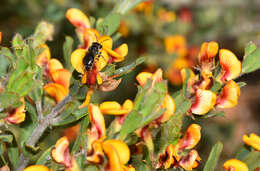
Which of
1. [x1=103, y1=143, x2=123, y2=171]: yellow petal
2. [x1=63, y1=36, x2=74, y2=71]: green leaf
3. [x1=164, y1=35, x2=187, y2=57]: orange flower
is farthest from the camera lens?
[x1=164, y1=35, x2=187, y2=57]: orange flower

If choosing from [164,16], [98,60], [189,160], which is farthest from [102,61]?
[164,16]

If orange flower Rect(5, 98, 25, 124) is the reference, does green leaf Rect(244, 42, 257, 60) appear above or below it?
below

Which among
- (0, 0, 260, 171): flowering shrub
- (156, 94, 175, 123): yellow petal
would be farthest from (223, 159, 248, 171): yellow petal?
(156, 94, 175, 123): yellow petal

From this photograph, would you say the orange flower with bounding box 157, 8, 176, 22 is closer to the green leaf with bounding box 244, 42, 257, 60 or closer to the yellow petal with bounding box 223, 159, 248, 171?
the green leaf with bounding box 244, 42, 257, 60

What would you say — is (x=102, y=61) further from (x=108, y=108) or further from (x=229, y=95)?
(x=229, y=95)

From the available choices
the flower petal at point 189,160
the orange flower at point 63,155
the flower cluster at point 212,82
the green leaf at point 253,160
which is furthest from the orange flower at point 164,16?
the orange flower at point 63,155

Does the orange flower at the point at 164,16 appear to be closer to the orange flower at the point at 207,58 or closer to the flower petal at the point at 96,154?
the orange flower at the point at 207,58

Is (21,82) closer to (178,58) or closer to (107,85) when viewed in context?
(107,85)
